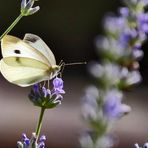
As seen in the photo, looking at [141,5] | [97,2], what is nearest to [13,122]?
[97,2]

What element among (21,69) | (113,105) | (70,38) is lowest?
(113,105)

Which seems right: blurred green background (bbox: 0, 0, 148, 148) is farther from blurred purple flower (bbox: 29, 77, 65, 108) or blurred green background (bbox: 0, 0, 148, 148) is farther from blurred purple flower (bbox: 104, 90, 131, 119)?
blurred purple flower (bbox: 104, 90, 131, 119)

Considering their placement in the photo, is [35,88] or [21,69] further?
[21,69]

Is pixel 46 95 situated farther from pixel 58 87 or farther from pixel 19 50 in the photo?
pixel 19 50

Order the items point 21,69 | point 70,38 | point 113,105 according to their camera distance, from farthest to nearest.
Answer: point 70,38 → point 21,69 → point 113,105

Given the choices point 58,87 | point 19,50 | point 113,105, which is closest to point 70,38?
point 19,50

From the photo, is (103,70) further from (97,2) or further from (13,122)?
(97,2)
